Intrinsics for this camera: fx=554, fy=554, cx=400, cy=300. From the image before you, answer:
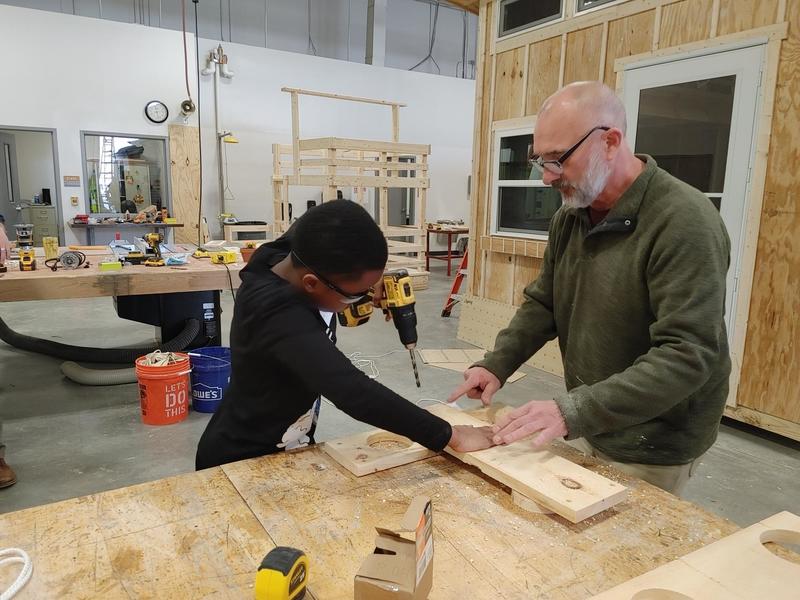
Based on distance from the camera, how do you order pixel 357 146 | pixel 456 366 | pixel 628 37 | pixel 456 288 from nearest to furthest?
pixel 628 37 → pixel 456 366 → pixel 357 146 → pixel 456 288

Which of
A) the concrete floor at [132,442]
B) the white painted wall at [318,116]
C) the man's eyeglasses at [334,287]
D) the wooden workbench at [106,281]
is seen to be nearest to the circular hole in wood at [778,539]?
the man's eyeglasses at [334,287]

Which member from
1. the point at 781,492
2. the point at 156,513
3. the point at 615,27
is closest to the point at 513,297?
the point at 615,27

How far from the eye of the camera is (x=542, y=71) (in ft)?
15.0

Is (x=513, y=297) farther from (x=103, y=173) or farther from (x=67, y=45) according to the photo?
(x=67, y=45)

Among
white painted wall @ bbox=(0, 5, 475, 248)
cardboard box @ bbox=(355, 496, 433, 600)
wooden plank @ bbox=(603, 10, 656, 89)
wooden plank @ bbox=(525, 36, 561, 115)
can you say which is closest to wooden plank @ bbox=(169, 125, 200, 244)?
white painted wall @ bbox=(0, 5, 475, 248)

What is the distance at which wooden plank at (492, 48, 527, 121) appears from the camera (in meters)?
4.79

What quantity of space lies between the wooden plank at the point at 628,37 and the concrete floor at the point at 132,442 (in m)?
2.39

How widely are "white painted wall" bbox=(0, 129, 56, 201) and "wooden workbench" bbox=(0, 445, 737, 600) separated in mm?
8464

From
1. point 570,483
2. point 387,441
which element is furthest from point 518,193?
point 570,483

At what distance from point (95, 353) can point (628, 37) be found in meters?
4.62

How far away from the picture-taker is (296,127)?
19.8 ft

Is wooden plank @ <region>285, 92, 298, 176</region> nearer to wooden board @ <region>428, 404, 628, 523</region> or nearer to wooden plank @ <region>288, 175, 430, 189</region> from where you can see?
wooden plank @ <region>288, 175, 430, 189</region>

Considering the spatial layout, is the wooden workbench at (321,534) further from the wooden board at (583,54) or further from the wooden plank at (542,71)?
the wooden plank at (542,71)

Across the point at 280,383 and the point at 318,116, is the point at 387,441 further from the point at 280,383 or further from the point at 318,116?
the point at 318,116
